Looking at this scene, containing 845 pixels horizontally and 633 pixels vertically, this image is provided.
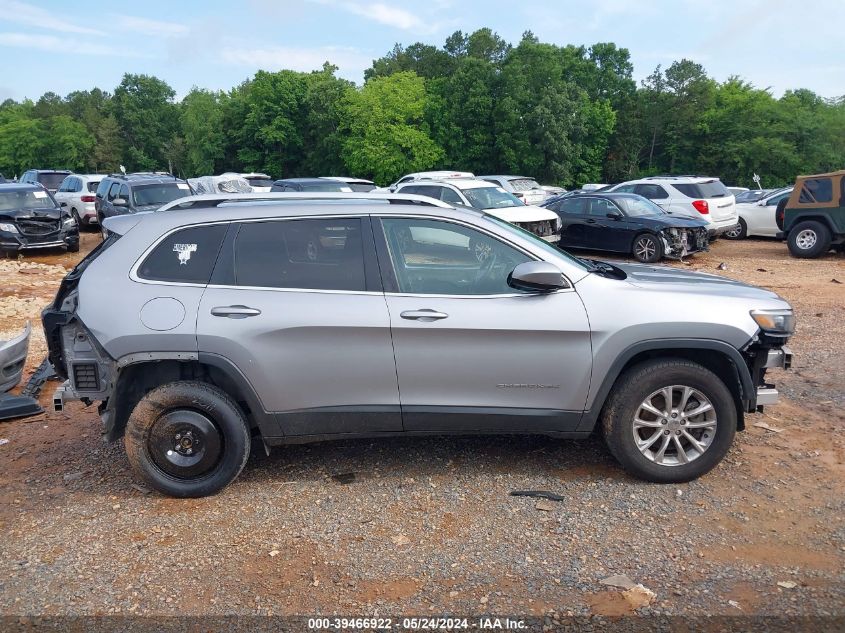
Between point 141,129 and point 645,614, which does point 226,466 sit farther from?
point 141,129

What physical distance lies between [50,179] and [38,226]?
45.7 feet

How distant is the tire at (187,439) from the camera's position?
4.23 m

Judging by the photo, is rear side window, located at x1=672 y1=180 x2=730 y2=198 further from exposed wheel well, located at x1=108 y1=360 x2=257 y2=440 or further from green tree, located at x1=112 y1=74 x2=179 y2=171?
green tree, located at x1=112 y1=74 x2=179 y2=171

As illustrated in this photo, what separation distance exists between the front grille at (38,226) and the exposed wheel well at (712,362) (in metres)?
15.5

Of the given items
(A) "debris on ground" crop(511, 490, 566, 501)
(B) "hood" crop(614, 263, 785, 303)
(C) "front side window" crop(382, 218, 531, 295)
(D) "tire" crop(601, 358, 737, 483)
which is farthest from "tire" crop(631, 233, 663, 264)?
(A) "debris on ground" crop(511, 490, 566, 501)

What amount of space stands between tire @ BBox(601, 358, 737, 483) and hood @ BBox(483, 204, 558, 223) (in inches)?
381

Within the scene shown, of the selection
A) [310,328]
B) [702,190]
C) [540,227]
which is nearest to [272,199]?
[310,328]

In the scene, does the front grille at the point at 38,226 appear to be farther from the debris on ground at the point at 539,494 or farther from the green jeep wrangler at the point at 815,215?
the green jeep wrangler at the point at 815,215

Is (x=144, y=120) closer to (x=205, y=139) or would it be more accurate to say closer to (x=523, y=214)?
(x=205, y=139)

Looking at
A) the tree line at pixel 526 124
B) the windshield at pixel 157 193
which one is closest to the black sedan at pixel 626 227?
the windshield at pixel 157 193

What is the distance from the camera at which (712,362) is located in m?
4.34

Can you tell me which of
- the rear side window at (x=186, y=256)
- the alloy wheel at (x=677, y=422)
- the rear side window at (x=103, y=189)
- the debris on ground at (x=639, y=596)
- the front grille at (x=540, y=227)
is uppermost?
the rear side window at (x=103, y=189)

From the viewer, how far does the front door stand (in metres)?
4.11

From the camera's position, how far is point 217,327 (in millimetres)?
4121
